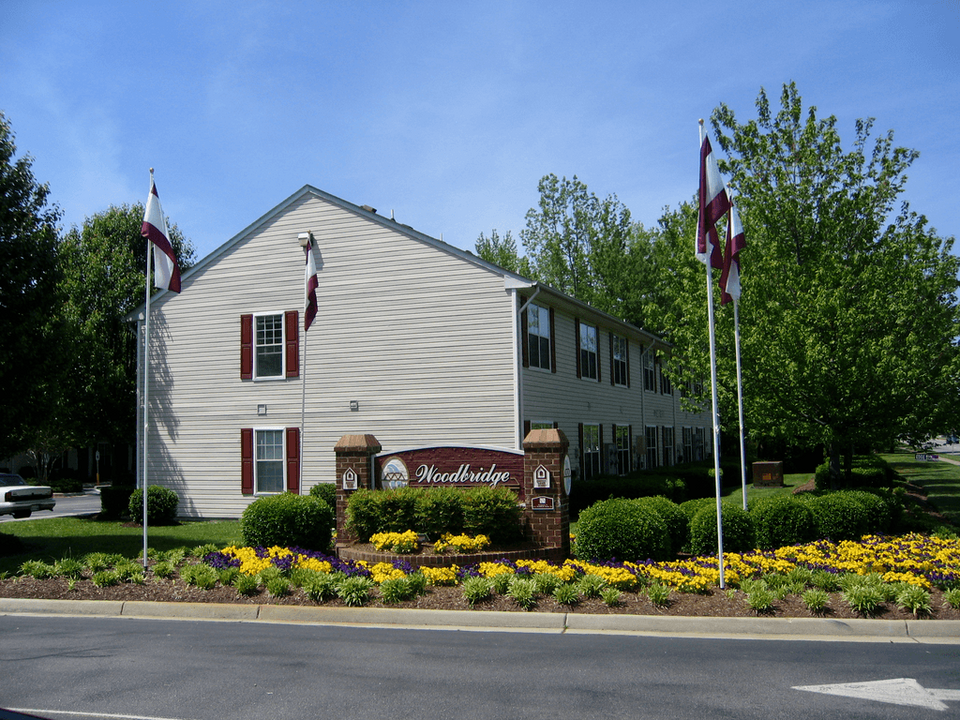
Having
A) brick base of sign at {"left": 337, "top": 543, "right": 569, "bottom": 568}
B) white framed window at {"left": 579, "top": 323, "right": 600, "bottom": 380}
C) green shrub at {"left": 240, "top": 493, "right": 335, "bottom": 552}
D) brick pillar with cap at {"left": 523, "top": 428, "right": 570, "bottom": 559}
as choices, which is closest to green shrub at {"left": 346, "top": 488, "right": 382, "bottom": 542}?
brick base of sign at {"left": 337, "top": 543, "right": 569, "bottom": 568}

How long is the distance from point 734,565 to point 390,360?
37.2 feet

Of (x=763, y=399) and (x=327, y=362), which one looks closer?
(x=763, y=399)

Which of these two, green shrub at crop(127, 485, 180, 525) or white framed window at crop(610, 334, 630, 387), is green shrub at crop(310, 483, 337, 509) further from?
white framed window at crop(610, 334, 630, 387)

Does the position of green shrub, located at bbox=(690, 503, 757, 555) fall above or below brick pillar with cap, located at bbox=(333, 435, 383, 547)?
below

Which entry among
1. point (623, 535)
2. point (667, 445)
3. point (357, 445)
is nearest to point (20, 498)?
point (357, 445)

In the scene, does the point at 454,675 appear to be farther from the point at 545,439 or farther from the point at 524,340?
the point at 524,340

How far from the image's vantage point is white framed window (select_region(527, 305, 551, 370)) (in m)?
20.2

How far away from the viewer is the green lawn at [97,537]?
15.2 meters

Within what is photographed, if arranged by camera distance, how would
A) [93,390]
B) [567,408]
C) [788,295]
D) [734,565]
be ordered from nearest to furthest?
[734,565]
[788,295]
[567,408]
[93,390]

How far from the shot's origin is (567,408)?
22.5 m

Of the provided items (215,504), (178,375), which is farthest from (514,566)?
(178,375)

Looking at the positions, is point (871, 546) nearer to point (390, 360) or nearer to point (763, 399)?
point (763, 399)

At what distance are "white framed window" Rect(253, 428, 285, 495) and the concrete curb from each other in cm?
1051

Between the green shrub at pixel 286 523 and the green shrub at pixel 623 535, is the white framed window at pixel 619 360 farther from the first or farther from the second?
the green shrub at pixel 286 523
